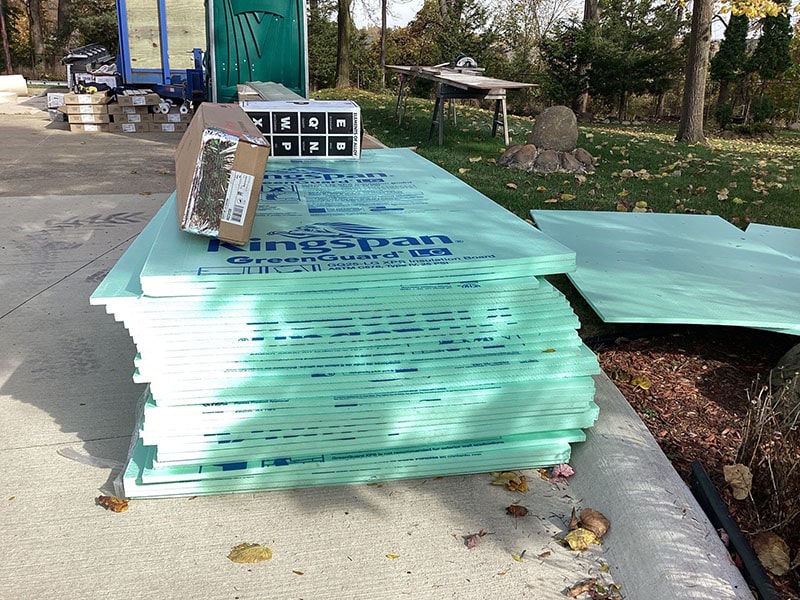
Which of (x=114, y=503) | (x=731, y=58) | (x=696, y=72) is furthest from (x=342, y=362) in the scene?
(x=731, y=58)

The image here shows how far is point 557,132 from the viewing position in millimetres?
8336

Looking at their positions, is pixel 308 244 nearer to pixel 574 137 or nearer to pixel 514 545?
pixel 514 545

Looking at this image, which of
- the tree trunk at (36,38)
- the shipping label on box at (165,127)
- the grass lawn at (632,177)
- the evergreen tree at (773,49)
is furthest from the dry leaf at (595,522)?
the tree trunk at (36,38)

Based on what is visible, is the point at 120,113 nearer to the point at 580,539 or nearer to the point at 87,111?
the point at 87,111

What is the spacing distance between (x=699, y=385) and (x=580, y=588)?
1.39 m

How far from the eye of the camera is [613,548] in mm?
2176

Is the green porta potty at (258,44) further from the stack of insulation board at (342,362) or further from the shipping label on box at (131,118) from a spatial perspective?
the stack of insulation board at (342,362)

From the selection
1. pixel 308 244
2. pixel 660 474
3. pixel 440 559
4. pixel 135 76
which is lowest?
pixel 440 559

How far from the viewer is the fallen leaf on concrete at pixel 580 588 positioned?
201 centimetres

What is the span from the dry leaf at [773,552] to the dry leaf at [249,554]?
1.50 m

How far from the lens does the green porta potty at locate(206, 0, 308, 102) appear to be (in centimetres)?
1136

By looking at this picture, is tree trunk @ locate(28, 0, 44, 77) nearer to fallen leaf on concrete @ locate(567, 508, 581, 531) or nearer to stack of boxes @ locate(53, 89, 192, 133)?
stack of boxes @ locate(53, 89, 192, 133)

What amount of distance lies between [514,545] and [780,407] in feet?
3.99

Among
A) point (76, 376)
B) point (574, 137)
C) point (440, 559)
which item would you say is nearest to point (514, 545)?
point (440, 559)
